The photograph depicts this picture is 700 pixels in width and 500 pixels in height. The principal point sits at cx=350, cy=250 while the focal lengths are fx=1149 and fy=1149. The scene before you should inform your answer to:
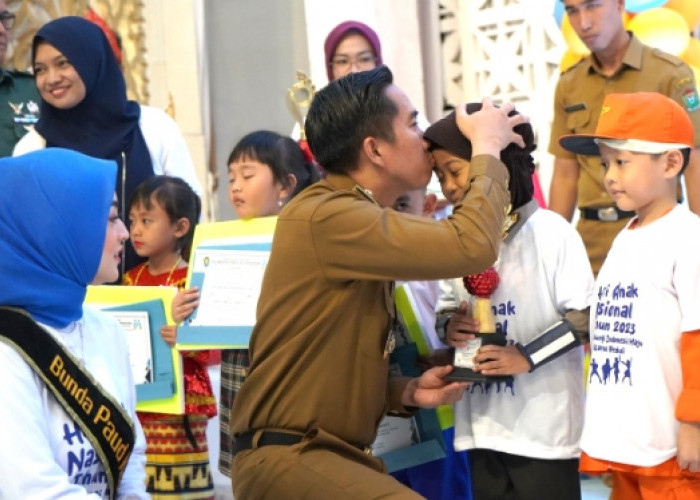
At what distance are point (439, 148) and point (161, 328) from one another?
148 centimetres

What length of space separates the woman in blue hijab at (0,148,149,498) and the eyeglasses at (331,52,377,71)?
2.42 m

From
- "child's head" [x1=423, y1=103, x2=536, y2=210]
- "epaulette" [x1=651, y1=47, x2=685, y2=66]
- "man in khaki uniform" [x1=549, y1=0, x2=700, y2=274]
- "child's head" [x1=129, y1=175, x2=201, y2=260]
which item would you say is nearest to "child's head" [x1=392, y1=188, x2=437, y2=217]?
"child's head" [x1=423, y1=103, x2=536, y2=210]

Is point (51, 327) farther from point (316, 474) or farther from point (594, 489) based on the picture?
point (594, 489)

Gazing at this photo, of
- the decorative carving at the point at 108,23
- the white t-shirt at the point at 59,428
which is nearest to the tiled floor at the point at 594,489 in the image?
the white t-shirt at the point at 59,428

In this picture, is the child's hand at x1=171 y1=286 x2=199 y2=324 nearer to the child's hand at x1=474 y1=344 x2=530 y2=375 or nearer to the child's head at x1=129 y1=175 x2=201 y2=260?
the child's head at x1=129 y1=175 x2=201 y2=260

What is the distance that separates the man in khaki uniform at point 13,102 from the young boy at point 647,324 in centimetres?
291

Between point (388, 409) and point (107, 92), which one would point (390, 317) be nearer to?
point (388, 409)

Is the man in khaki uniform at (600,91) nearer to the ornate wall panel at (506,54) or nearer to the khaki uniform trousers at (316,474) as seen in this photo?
the ornate wall panel at (506,54)

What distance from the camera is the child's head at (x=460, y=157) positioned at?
293 centimetres

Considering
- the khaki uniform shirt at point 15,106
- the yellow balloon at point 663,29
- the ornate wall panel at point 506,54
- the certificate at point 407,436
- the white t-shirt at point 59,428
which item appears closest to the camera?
the white t-shirt at point 59,428

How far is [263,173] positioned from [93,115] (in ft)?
3.34

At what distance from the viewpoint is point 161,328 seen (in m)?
4.01

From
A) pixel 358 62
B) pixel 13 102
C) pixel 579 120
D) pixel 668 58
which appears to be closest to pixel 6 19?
pixel 13 102

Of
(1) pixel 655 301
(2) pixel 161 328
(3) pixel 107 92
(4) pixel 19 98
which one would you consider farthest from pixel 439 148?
(4) pixel 19 98
